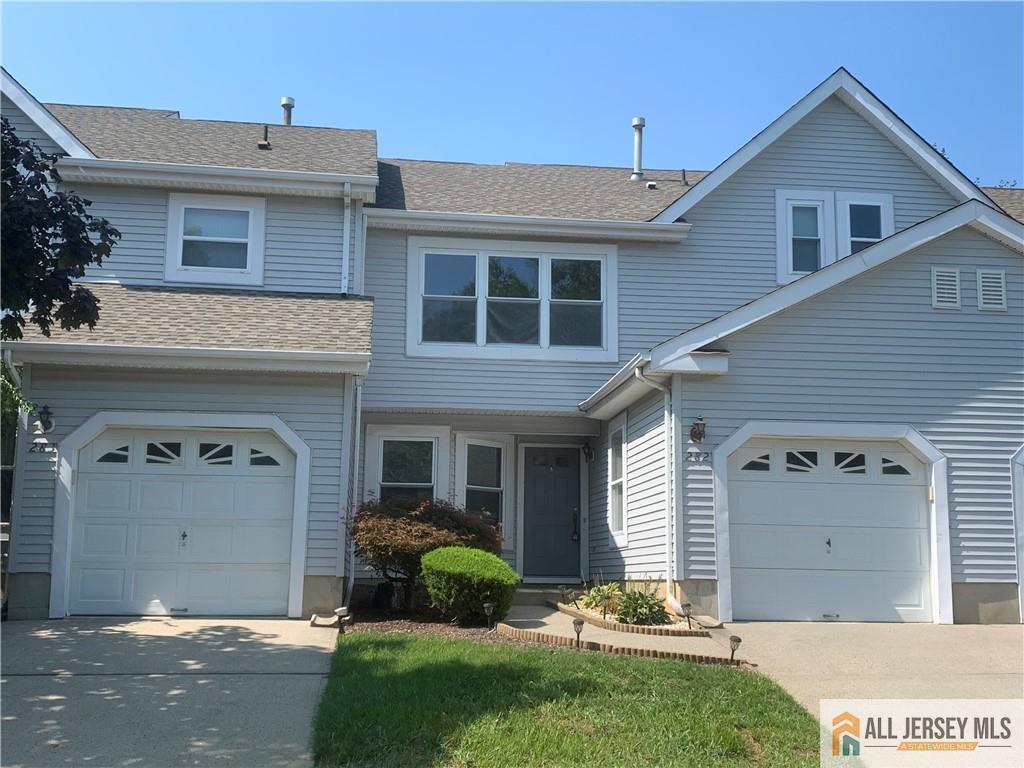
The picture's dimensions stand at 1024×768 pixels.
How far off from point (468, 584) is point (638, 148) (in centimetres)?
1002

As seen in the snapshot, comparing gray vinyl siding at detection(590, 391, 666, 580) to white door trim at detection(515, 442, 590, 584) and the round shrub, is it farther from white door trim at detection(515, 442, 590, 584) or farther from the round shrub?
the round shrub

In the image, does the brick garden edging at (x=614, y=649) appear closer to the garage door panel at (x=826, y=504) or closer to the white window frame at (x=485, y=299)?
the garage door panel at (x=826, y=504)

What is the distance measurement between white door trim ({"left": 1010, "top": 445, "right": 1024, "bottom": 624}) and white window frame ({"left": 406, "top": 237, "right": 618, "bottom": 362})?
18.4ft

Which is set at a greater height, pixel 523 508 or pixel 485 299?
pixel 485 299

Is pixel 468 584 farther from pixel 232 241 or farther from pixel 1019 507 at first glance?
pixel 1019 507

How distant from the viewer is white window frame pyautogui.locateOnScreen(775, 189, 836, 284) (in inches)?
609

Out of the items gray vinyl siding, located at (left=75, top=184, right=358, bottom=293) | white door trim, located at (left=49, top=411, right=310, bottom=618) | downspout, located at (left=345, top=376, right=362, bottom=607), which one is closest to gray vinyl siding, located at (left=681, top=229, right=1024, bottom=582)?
downspout, located at (left=345, top=376, right=362, bottom=607)

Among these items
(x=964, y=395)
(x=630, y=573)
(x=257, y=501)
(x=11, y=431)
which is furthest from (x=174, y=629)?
(x=964, y=395)

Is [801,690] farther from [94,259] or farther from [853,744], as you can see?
[94,259]

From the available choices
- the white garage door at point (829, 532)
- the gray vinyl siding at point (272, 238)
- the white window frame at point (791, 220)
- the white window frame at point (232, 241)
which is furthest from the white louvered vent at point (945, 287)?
the white window frame at point (232, 241)

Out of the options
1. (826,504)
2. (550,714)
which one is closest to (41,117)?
(550,714)

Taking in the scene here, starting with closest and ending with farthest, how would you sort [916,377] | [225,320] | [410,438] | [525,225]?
[916,377] < [225,320] < [525,225] < [410,438]

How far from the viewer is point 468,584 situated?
436 inches

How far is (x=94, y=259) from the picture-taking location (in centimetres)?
929
